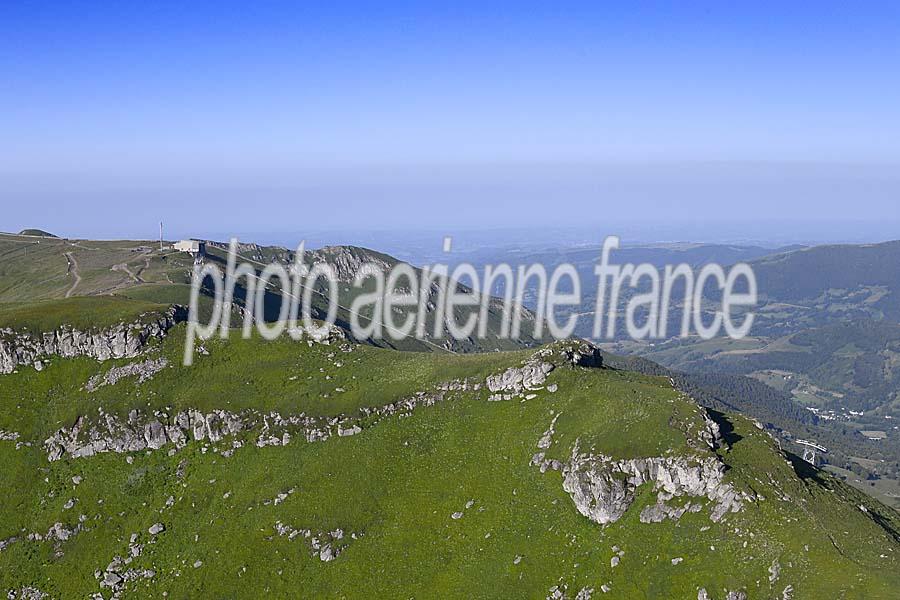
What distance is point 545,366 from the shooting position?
88.2 metres

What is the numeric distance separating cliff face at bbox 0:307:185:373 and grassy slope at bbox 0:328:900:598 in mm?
2092

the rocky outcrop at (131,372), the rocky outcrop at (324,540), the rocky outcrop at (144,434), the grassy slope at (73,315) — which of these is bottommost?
the rocky outcrop at (324,540)

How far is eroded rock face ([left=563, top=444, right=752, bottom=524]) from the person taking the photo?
64.8 m

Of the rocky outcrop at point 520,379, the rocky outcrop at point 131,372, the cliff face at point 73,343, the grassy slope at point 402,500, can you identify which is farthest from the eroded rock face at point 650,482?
the cliff face at point 73,343

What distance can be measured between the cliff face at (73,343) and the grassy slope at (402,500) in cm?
209

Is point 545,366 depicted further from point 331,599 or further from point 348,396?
point 331,599

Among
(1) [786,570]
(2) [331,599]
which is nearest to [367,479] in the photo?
(2) [331,599]

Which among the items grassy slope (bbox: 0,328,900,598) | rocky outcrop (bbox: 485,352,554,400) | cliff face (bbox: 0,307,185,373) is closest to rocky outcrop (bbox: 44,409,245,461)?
grassy slope (bbox: 0,328,900,598)

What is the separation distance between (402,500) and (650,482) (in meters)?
27.8

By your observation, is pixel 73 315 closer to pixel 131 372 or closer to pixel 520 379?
pixel 131 372

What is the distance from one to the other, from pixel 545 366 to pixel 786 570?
124 feet

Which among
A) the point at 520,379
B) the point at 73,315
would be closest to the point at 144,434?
the point at 73,315

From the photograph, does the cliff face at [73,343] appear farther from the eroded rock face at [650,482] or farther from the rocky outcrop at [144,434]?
the eroded rock face at [650,482]

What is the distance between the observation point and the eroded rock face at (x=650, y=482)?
6475cm
